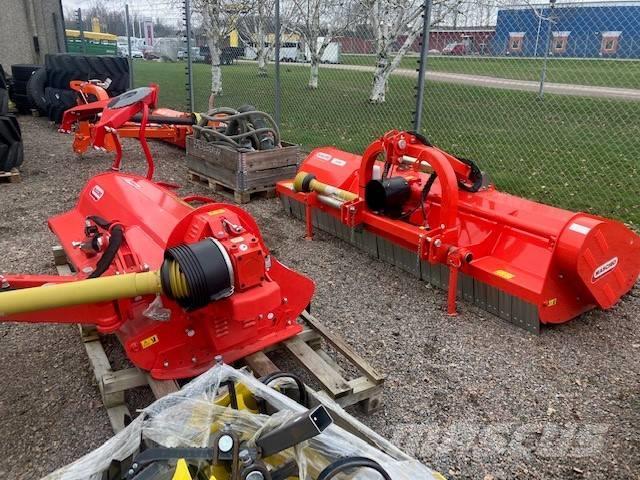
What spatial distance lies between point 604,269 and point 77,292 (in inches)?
131

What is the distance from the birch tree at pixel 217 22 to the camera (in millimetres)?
14264

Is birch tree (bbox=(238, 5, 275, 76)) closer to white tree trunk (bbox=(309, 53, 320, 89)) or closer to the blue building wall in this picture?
white tree trunk (bbox=(309, 53, 320, 89))

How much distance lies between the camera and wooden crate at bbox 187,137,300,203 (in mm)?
6406

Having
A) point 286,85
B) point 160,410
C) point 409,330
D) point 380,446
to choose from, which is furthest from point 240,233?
point 286,85

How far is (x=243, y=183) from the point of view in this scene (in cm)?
643

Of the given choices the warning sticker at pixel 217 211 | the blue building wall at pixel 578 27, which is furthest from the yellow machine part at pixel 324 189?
the blue building wall at pixel 578 27

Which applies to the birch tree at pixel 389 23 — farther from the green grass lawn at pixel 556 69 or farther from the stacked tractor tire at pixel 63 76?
the stacked tractor tire at pixel 63 76

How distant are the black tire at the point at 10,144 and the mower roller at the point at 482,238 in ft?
15.2

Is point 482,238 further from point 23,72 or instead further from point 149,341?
point 23,72

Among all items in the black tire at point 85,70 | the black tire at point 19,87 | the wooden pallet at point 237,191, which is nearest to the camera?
the wooden pallet at point 237,191

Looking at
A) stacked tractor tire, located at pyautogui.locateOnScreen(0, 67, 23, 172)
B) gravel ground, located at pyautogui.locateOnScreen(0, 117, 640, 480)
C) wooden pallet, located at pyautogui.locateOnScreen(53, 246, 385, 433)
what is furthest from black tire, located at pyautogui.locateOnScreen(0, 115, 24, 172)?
wooden pallet, located at pyautogui.locateOnScreen(53, 246, 385, 433)

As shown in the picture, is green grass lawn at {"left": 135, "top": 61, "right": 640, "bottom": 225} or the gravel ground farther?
green grass lawn at {"left": 135, "top": 61, "right": 640, "bottom": 225}

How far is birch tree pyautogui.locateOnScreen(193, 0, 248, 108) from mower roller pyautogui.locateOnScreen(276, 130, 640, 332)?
393 inches

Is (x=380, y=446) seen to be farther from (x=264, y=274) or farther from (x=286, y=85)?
(x=286, y=85)
